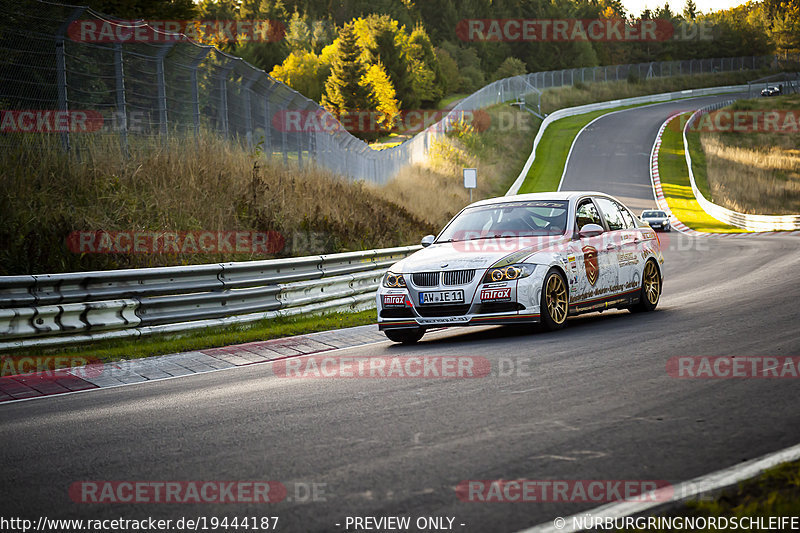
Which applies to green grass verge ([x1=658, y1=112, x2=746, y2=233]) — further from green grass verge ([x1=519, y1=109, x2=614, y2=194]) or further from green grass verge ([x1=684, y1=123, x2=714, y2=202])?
green grass verge ([x1=519, y1=109, x2=614, y2=194])

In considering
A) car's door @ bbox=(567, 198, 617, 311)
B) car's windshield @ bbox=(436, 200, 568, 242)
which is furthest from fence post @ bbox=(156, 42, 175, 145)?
car's door @ bbox=(567, 198, 617, 311)

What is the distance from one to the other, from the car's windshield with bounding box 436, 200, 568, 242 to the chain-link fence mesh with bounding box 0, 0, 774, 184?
6636 millimetres

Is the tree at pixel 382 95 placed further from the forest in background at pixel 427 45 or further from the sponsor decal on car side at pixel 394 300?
the sponsor decal on car side at pixel 394 300

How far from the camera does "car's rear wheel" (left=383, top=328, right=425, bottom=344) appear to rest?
33.5ft

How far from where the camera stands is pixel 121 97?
14.6 meters

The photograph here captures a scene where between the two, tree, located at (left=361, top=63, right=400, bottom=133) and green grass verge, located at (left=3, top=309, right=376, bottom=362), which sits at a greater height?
tree, located at (left=361, top=63, right=400, bottom=133)

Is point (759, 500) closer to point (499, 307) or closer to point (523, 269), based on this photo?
point (499, 307)

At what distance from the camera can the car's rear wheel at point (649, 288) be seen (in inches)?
463

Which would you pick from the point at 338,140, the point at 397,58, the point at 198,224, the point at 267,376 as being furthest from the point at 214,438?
the point at 397,58

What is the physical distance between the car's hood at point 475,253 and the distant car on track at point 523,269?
0.04 ft

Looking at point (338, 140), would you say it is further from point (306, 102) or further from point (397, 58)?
point (397, 58)

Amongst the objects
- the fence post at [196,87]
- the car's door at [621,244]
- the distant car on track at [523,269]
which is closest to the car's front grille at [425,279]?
the distant car on track at [523,269]

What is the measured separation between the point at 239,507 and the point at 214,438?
144 centimetres

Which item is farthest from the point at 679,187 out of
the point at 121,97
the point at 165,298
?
the point at 165,298
